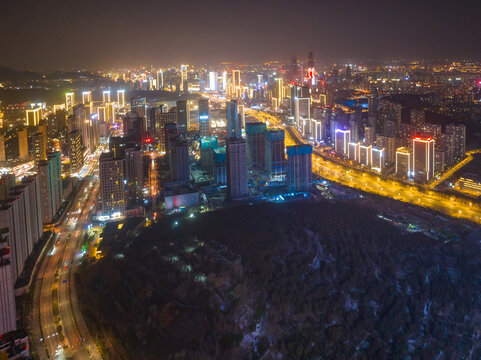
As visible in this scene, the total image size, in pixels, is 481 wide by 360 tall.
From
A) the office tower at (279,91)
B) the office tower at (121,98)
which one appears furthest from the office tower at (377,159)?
the office tower at (121,98)

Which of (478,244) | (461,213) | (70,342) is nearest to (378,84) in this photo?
(461,213)

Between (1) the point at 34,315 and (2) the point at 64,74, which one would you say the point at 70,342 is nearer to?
(1) the point at 34,315

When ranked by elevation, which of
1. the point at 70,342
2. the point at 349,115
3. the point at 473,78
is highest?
the point at 473,78

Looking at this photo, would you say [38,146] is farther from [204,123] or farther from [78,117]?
[204,123]

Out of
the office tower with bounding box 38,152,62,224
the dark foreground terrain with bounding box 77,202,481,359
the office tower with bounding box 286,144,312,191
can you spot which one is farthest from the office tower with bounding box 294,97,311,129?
the office tower with bounding box 38,152,62,224

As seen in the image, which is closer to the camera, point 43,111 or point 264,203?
point 264,203

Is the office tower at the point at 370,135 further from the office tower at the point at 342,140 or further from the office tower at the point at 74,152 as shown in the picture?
the office tower at the point at 74,152

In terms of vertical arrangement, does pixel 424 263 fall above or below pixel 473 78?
below
